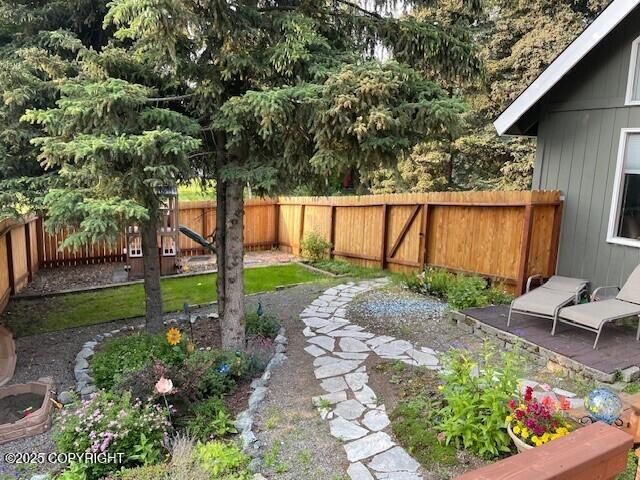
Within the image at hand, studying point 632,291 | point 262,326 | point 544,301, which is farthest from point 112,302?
point 632,291

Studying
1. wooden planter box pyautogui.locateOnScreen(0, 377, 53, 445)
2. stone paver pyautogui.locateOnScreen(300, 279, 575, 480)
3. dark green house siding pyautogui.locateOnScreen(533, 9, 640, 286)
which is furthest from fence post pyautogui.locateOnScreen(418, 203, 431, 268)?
wooden planter box pyautogui.locateOnScreen(0, 377, 53, 445)

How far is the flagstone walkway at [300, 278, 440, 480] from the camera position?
2.94 metres

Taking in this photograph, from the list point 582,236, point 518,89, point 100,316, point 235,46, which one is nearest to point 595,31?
point 582,236

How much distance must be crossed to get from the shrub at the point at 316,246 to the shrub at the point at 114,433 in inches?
316

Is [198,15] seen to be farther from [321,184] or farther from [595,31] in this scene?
[595,31]

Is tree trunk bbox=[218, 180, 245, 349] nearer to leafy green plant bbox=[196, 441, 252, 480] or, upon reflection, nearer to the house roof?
leafy green plant bbox=[196, 441, 252, 480]

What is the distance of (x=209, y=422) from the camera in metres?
3.56

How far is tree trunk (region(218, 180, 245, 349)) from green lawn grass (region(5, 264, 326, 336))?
261 cm

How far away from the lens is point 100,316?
6809 millimetres

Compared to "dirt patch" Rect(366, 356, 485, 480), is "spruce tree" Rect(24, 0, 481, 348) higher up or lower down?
higher up

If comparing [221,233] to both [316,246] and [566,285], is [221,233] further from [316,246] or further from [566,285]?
[316,246]

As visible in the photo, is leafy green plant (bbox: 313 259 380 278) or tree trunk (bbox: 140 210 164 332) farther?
leafy green plant (bbox: 313 259 380 278)

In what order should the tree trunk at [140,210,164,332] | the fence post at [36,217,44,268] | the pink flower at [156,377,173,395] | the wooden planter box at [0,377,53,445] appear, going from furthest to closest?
1. the fence post at [36,217,44,268]
2. the tree trunk at [140,210,164,332]
3. the wooden planter box at [0,377,53,445]
4. the pink flower at [156,377,173,395]

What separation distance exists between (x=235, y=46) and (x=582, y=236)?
5.62 m
